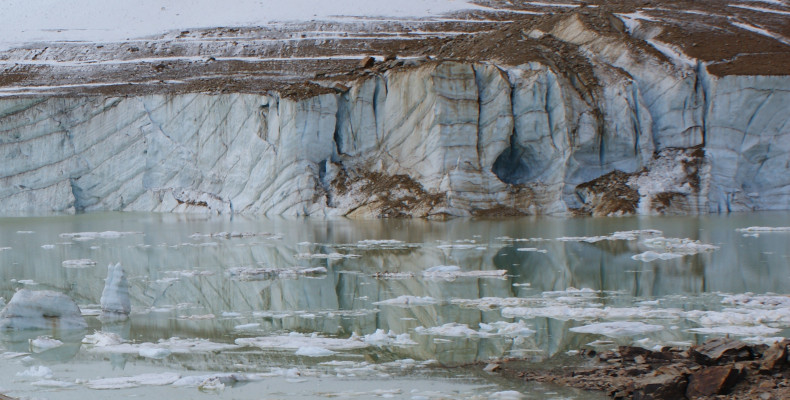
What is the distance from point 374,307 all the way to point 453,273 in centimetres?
294

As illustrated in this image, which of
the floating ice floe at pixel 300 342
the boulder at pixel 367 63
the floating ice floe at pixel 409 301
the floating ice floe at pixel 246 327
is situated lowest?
the floating ice floe at pixel 300 342

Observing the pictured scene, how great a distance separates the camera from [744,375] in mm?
5875

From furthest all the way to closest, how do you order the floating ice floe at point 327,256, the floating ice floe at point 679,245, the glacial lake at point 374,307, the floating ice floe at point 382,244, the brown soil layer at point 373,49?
the brown soil layer at point 373,49 → the floating ice floe at point 382,244 → the floating ice floe at point 679,245 → the floating ice floe at point 327,256 → the glacial lake at point 374,307

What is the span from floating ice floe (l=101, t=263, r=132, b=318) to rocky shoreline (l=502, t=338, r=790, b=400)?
15.9ft

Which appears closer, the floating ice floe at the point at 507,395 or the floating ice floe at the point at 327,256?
the floating ice floe at the point at 507,395

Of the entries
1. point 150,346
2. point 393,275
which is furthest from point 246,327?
point 393,275

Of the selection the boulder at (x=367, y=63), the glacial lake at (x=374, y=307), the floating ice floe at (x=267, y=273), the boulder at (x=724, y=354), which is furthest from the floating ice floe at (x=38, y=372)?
the boulder at (x=367, y=63)

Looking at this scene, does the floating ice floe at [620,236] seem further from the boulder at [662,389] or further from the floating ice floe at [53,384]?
the floating ice floe at [53,384]

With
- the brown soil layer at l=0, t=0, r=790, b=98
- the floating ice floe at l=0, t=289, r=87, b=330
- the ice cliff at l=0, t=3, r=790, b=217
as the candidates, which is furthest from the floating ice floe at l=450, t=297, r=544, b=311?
the brown soil layer at l=0, t=0, r=790, b=98

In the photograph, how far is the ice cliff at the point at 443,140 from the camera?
27.0m

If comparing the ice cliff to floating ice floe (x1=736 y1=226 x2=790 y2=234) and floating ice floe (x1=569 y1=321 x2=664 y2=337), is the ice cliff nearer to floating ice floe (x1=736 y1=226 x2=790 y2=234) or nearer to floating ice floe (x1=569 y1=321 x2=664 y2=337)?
floating ice floe (x1=736 y1=226 x2=790 y2=234)

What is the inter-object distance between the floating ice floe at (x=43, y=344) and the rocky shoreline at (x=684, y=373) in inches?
170

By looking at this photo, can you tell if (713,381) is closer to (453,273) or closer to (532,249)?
(453,273)

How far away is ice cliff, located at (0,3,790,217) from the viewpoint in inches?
1065
